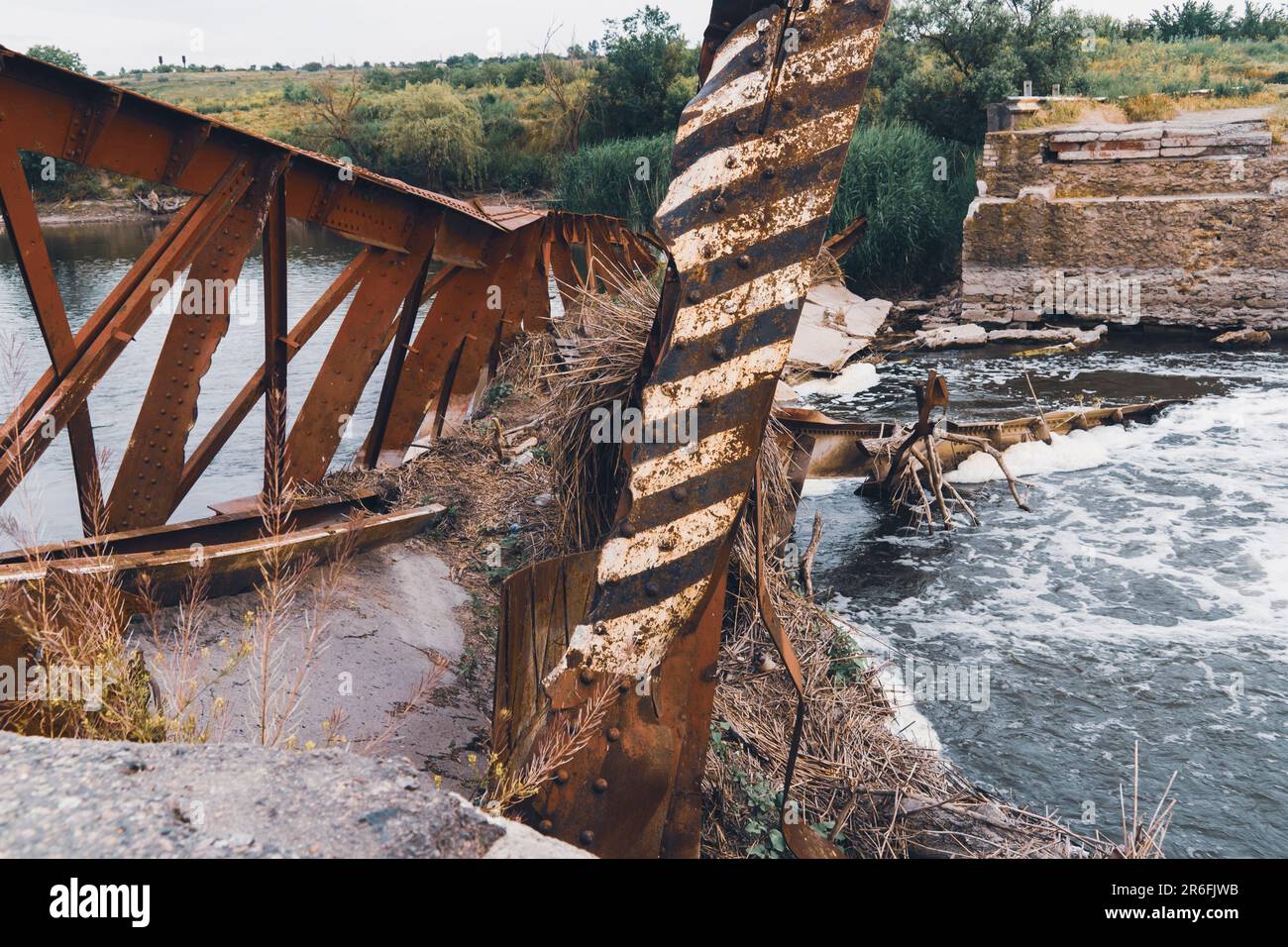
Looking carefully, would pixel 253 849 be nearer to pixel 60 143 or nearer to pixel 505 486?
pixel 60 143

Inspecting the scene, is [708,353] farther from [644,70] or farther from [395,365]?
[644,70]

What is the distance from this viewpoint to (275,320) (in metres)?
5.53

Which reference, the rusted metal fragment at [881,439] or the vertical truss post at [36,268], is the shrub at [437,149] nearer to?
the rusted metal fragment at [881,439]

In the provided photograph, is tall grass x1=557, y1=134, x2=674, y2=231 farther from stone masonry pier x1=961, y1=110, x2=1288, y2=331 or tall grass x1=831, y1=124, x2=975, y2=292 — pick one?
stone masonry pier x1=961, y1=110, x2=1288, y2=331

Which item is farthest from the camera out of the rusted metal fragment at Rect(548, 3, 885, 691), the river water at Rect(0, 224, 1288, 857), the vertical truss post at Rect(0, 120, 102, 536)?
the river water at Rect(0, 224, 1288, 857)

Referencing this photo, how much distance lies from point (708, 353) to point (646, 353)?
531 millimetres

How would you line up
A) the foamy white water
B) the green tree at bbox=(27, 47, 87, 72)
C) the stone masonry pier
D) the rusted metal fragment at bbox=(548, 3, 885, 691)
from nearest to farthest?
1. the rusted metal fragment at bbox=(548, 3, 885, 691)
2. the foamy white water
3. the stone masonry pier
4. the green tree at bbox=(27, 47, 87, 72)

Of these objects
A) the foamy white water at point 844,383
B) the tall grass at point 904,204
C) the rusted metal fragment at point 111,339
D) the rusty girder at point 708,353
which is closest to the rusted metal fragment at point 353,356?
the rusted metal fragment at point 111,339

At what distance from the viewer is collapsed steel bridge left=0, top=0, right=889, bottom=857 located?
9.45 feet

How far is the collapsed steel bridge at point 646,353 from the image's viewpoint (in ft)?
9.45

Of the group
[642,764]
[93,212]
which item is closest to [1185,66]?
[642,764]

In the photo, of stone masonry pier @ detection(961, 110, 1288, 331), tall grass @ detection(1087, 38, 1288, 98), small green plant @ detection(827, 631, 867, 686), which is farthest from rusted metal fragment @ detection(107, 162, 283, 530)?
tall grass @ detection(1087, 38, 1288, 98)

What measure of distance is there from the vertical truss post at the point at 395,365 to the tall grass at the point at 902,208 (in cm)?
1415
